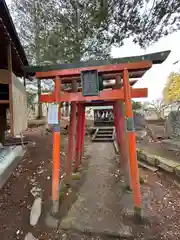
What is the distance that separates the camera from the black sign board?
337 centimetres

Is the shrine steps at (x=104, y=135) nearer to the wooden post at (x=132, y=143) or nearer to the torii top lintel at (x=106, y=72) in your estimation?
the wooden post at (x=132, y=143)

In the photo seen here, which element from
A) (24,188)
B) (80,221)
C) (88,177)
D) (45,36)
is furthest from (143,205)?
(45,36)

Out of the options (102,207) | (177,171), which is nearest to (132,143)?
(102,207)

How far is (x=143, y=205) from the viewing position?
376cm

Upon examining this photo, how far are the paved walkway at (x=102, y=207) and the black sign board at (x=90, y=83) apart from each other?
223cm

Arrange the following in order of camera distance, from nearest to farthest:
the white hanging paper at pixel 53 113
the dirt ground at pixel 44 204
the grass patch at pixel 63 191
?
the dirt ground at pixel 44 204
the white hanging paper at pixel 53 113
the grass patch at pixel 63 191

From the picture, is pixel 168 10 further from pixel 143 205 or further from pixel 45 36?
pixel 143 205

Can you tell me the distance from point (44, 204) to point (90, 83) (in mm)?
2574

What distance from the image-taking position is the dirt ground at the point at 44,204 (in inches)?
121

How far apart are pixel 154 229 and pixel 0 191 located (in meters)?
3.15

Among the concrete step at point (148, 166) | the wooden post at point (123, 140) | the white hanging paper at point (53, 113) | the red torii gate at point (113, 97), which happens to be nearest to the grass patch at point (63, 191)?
the red torii gate at point (113, 97)

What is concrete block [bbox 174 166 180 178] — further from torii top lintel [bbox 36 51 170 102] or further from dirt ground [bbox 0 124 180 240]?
torii top lintel [bbox 36 51 170 102]

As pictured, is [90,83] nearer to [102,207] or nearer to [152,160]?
[102,207]

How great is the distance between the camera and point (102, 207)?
3707 mm
